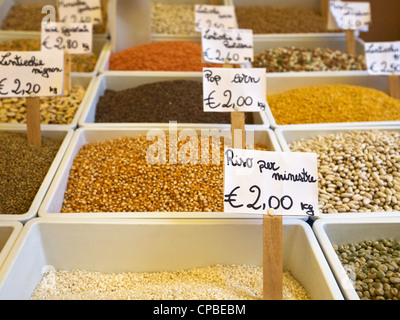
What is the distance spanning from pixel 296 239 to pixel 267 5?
2.32 meters

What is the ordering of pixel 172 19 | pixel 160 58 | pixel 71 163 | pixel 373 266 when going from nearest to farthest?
pixel 373 266, pixel 71 163, pixel 160 58, pixel 172 19

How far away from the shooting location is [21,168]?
135 centimetres

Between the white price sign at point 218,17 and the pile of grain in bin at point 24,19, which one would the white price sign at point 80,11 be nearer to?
the pile of grain in bin at point 24,19

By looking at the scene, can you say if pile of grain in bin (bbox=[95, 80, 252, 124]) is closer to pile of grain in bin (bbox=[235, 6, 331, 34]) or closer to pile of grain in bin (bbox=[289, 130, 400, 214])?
pile of grain in bin (bbox=[289, 130, 400, 214])

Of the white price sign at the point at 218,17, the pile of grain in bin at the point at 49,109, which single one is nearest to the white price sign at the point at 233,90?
the pile of grain in bin at the point at 49,109

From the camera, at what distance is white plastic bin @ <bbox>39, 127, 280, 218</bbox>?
1.15 m

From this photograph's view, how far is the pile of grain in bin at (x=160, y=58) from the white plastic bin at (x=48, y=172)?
68 cm

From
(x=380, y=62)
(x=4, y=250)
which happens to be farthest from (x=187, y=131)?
(x=380, y=62)

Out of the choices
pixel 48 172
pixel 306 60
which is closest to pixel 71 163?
pixel 48 172

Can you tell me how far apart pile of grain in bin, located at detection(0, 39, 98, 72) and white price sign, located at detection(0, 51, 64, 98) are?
2.45 feet

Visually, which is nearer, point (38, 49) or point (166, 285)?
point (166, 285)

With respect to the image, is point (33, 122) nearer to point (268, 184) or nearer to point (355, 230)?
point (268, 184)

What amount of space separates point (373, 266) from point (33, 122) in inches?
44.6

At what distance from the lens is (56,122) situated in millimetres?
1711
